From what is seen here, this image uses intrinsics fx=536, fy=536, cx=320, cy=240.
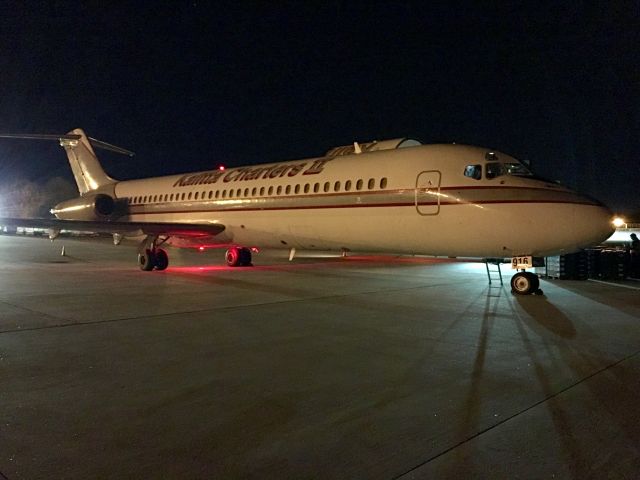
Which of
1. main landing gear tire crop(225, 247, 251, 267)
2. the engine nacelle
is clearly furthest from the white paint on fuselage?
the engine nacelle

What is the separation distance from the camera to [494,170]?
11.5 metres

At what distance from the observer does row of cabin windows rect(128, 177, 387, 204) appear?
1352 centimetres

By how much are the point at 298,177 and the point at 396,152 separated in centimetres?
323

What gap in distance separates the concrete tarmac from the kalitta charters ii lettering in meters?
6.00

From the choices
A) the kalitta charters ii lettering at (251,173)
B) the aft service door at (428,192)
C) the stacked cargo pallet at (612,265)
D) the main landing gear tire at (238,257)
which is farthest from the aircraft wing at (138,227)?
the stacked cargo pallet at (612,265)

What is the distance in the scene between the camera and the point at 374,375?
553 cm

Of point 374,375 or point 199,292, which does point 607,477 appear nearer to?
point 374,375

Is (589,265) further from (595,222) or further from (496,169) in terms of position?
(496,169)

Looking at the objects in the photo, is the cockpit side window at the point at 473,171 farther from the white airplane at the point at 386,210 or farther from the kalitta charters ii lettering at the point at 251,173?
the kalitta charters ii lettering at the point at 251,173

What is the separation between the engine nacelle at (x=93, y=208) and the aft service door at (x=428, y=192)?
634 inches

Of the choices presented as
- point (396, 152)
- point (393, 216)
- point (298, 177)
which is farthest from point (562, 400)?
point (298, 177)

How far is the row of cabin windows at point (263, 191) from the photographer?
13.5 meters

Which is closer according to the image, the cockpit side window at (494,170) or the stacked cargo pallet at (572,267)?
the cockpit side window at (494,170)

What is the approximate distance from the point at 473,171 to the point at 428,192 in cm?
106
